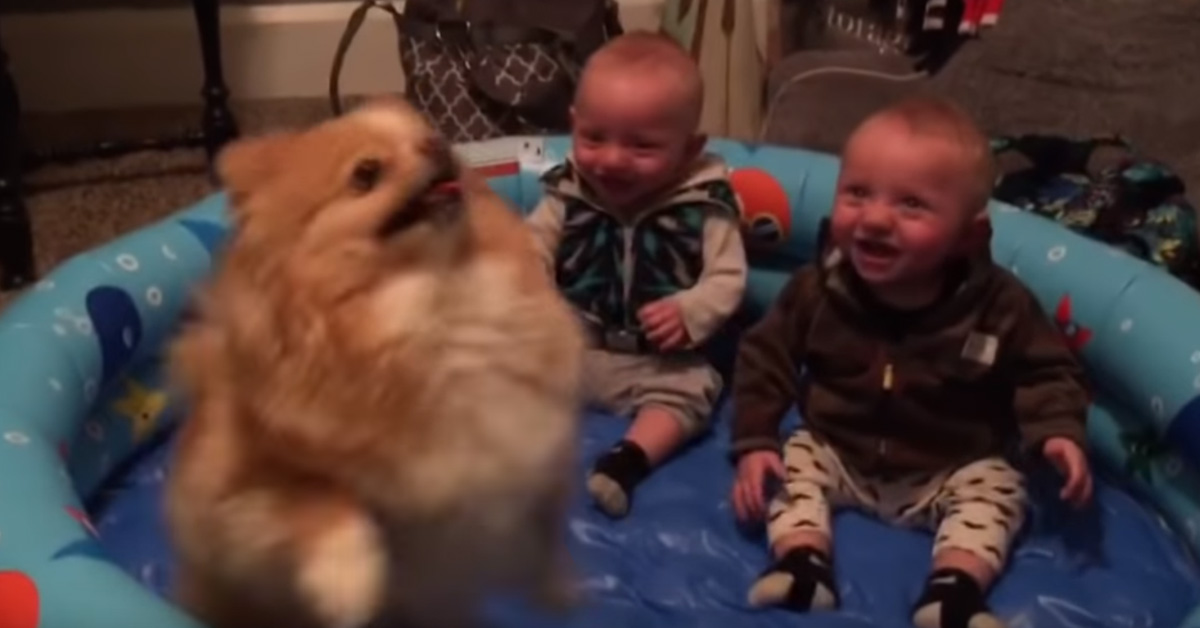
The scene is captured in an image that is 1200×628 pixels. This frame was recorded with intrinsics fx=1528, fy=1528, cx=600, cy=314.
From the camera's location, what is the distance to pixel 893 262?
4.59 ft

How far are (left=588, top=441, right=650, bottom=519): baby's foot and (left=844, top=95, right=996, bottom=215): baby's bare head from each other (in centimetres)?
36

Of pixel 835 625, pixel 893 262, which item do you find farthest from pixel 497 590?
pixel 893 262

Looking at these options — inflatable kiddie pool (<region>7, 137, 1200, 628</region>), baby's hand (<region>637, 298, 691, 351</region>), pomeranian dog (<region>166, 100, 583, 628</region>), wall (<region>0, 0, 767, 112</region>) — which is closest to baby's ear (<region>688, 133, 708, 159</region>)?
baby's hand (<region>637, 298, 691, 351</region>)

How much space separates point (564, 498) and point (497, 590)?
74 mm

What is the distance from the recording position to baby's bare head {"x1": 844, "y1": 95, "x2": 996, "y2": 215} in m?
1.40

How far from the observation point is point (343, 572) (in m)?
0.82

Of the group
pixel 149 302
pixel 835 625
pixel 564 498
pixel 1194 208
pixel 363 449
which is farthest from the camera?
pixel 1194 208

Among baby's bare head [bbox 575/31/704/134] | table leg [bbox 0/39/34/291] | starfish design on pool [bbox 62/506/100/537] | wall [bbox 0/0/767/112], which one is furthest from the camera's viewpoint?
wall [bbox 0/0/767/112]

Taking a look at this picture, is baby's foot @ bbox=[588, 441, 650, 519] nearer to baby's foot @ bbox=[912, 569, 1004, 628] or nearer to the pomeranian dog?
baby's foot @ bbox=[912, 569, 1004, 628]

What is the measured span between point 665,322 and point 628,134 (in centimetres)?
19

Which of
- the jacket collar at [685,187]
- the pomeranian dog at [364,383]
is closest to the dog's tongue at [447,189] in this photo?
the pomeranian dog at [364,383]

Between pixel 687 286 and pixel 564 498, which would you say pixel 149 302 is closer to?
pixel 687 286

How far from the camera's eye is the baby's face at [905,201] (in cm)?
139

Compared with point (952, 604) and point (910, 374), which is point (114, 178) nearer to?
point (910, 374)
